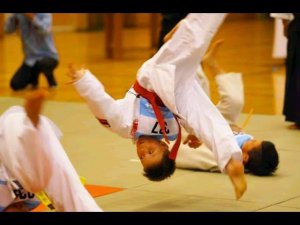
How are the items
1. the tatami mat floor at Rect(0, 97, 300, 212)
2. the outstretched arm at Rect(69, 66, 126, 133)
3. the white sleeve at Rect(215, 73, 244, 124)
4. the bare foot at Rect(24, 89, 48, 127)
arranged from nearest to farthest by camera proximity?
the bare foot at Rect(24, 89, 48, 127), the outstretched arm at Rect(69, 66, 126, 133), the tatami mat floor at Rect(0, 97, 300, 212), the white sleeve at Rect(215, 73, 244, 124)

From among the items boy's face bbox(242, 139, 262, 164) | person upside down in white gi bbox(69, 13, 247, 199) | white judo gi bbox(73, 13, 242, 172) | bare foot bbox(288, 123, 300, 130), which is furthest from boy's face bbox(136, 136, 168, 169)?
bare foot bbox(288, 123, 300, 130)

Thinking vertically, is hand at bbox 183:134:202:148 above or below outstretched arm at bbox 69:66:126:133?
below

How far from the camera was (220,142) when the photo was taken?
150 inches

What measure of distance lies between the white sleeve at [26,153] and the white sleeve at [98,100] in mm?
681

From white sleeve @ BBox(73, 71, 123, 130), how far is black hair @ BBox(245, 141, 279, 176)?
908 mm

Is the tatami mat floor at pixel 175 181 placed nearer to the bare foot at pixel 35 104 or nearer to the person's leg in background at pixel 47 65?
the bare foot at pixel 35 104

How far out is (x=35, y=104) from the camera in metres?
2.97

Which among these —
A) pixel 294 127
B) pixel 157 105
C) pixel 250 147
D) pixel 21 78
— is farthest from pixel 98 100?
pixel 21 78

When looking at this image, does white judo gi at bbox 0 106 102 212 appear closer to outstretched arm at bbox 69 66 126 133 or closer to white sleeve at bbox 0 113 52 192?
white sleeve at bbox 0 113 52 192

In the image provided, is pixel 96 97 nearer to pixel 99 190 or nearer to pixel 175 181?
pixel 99 190

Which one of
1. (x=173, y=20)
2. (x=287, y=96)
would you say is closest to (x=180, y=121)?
(x=287, y=96)

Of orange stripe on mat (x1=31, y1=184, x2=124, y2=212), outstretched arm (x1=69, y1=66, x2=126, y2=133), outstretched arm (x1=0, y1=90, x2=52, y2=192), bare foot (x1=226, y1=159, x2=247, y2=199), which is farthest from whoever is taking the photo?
orange stripe on mat (x1=31, y1=184, x2=124, y2=212)

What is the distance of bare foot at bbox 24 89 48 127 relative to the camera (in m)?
2.93

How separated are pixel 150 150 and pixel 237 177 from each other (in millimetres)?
437
